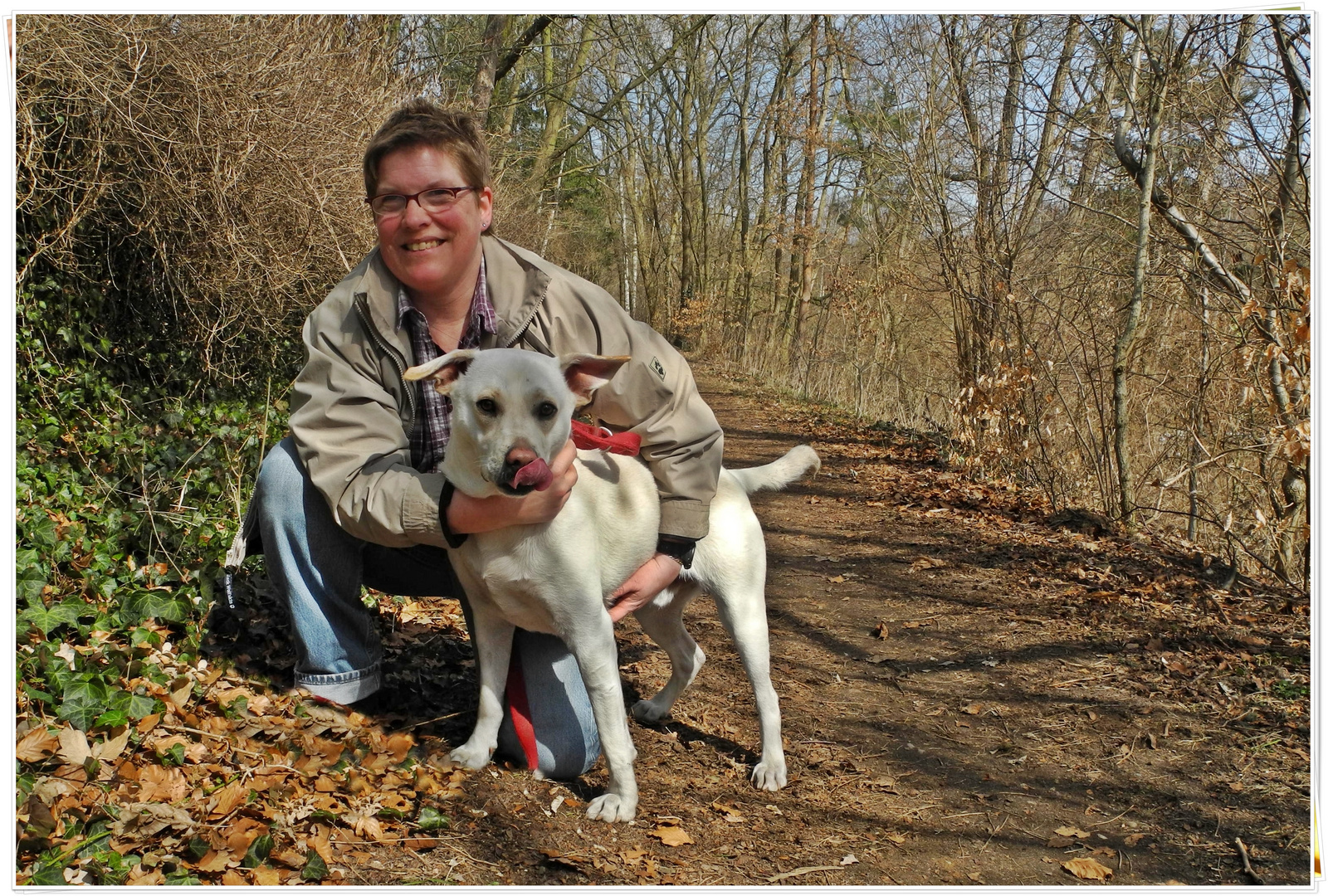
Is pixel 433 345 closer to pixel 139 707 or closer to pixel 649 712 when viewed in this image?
pixel 139 707

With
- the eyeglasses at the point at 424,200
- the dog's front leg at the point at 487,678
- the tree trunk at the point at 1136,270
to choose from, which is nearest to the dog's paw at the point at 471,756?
the dog's front leg at the point at 487,678

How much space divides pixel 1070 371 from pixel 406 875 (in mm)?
6137

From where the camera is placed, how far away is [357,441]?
9.45 ft

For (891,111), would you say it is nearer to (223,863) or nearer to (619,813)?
(619,813)

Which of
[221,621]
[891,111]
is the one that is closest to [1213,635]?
[221,621]

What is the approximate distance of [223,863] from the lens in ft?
7.35

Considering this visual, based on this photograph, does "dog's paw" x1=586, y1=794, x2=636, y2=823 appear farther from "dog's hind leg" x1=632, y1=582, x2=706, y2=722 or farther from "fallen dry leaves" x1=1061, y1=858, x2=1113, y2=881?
"fallen dry leaves" x1=1061, y1=858, x2=1113, y2=881

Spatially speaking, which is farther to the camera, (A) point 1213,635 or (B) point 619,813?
(A) point 1213,635

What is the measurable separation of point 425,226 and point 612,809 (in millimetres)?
1841

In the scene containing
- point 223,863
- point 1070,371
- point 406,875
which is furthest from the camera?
point 1070,371

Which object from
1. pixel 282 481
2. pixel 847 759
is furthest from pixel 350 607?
pixel 847 759

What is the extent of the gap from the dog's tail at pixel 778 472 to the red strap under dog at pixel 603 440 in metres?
0.44

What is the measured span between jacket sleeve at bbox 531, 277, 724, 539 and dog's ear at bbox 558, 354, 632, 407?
15 centimetres

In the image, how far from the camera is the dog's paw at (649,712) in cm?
355
